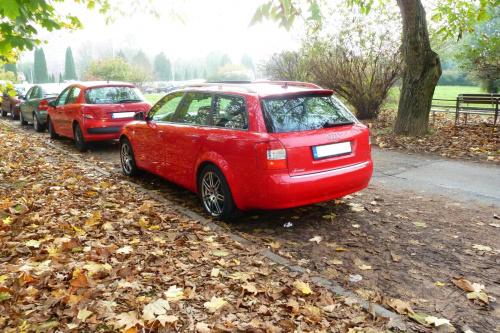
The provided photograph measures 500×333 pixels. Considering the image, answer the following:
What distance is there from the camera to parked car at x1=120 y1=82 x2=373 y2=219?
4.48 metres

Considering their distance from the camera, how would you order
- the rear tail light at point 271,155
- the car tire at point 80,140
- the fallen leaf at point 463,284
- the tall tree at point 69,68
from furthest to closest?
the tall tree at point 69,68, the car tire at point 80,140, the rear tail light at point 271,155, the fallen leaf at point 463,284

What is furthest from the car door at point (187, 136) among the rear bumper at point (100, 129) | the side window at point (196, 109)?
the rear bumper at point (100, 129)

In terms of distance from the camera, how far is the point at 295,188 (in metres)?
4.48

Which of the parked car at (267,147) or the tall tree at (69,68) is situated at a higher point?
the tall tree at (69,68)

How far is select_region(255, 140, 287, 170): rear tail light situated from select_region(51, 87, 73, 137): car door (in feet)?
25.9

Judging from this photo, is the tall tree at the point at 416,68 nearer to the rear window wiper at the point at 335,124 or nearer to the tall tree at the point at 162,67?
the rear window wiper at the point at 335,124

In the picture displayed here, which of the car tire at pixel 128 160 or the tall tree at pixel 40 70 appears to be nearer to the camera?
the car tire at pixel 128 160

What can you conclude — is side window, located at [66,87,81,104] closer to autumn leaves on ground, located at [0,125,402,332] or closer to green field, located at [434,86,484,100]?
autumn leaves on ground, located at [0,125,402,332]

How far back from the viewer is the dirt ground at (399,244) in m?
3.33

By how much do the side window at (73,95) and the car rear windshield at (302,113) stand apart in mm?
7403

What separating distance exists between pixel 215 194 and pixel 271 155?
1.11 meters

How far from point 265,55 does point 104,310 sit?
53.2 ft

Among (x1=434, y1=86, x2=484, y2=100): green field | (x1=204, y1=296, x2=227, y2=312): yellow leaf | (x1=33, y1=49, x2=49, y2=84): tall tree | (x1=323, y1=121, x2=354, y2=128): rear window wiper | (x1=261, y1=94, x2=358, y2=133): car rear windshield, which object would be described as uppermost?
(x1=33, y1=49, x2=49, y2=84): tall tree

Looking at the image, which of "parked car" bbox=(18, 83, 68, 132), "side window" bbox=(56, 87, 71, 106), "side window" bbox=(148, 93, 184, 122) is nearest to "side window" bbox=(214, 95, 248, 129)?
"side window" bbox=(148, 93, 184, 122)
